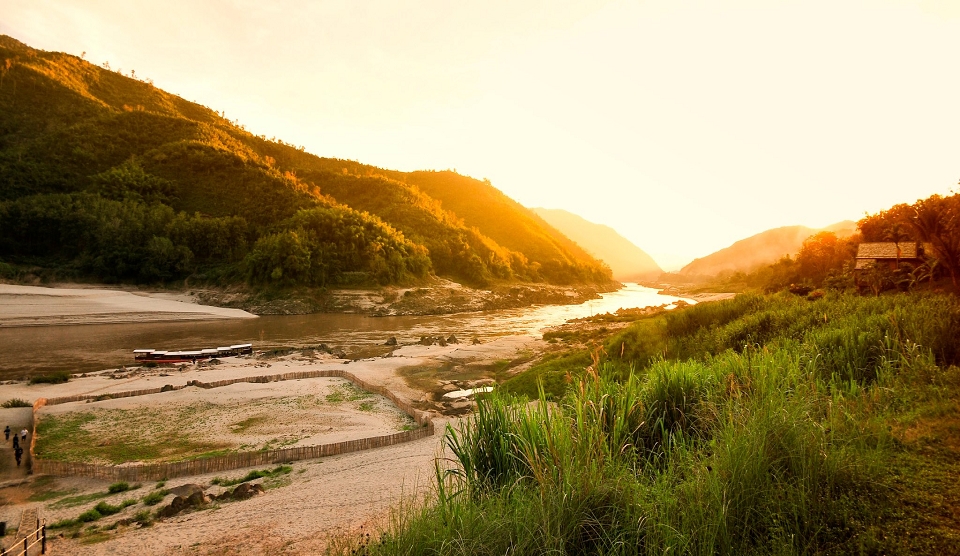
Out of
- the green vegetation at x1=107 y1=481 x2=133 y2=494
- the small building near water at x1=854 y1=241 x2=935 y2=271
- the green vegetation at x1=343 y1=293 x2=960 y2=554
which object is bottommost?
the green vegetation at x1=107 y1=481 x2=133 y2=494

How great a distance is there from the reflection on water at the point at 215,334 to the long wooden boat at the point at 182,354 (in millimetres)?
805

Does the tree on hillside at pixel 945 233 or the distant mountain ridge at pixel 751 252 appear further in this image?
the distant mountain ridge at pixel 751 252

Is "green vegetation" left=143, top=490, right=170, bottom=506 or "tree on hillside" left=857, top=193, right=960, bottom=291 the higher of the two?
"tree on hillside" left=857, top=193, right=960, bottom=291

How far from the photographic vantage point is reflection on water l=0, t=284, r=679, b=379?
24.2 metres

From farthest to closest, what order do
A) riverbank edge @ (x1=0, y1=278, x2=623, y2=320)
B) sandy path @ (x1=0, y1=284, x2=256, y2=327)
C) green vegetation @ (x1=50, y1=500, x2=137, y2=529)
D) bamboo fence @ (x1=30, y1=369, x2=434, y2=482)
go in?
riverbank edge @ (x1=0, y1=278, x2=623, y2=320) < sandy path @ (x1=0, y1=284, x2=256, y2=327) < bamboo fence @ (x1=30, y1=369, x2=434, y2=482) < green vegetation @ (x1=50, y1=500, x2=137, y2=529)

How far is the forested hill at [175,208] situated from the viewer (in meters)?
55.9

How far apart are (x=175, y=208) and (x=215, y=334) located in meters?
49.1

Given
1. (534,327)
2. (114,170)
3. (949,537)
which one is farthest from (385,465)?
(114,170)

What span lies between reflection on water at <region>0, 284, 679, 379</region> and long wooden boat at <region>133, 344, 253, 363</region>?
2.64 feet

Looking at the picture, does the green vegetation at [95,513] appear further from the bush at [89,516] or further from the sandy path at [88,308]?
the sandy path at [88,308]

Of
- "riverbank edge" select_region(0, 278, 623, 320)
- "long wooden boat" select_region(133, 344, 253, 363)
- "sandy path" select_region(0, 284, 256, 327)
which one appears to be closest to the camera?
"long wooden boat" select_region(133, 344, 253, 363)

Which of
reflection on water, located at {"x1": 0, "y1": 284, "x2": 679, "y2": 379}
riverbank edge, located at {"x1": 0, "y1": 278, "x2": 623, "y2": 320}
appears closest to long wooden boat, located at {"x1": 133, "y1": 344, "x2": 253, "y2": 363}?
reflection on water, located at {"x1": 0, "y1": 284, "x2": 679, "y2": 379}

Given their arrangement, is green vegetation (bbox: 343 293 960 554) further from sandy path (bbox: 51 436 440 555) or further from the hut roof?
the hut roof

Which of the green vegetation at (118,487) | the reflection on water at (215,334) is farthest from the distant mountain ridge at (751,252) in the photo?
the green vegetation at (118,487)
